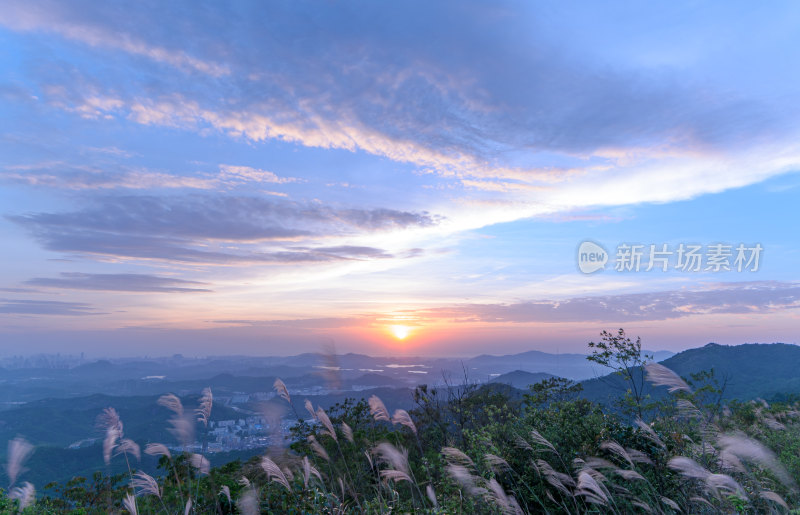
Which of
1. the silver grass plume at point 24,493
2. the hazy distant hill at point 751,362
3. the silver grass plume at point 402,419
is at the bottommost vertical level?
the hazy distant hill at point 751,362

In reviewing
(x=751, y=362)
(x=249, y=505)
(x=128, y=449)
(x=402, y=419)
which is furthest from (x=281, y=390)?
(x=751, y=362)

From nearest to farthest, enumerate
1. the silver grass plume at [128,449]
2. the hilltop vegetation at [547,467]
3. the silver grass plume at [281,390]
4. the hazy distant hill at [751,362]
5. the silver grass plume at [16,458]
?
the hilltop vegetation at [547,467] < the silver grass plume at [128,449] < the silver grass plume at [281,390] < the silver grass plume at [16,458] < the hazy distant hill at [751,362]

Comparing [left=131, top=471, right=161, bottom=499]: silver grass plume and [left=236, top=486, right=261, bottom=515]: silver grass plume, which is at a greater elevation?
[left=131, top=471, right=161, bottom=499]: silver grass plume

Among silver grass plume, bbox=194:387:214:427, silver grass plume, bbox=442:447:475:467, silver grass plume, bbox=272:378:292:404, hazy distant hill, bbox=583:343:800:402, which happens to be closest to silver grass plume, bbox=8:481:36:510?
silver grass plume, bbox=194:387:214:427

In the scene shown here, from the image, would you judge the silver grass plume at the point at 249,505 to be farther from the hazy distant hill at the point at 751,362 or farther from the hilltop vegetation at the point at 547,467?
the hazy distant hill at the point at 751,362

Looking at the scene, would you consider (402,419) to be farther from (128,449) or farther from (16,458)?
(16,458)

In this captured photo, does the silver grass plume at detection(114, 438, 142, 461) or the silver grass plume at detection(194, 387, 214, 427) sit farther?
the silver grass plume at detection(114, 438, 142, 461)

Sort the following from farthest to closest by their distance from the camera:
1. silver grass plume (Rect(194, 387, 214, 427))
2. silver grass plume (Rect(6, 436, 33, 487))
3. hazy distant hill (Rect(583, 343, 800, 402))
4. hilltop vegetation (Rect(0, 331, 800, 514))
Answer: hazy distant hill (Rect(583, 343, 800, 402))
silver grass plume (Rect(6, 436, 33, 487))
silver grass plume (Rect(194, 387, 214, 427))
hilltop vegetation (Rect(0, 331, 800, 514))

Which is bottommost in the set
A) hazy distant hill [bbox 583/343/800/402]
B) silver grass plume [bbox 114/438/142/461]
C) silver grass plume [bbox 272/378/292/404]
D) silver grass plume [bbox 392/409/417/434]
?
hazy distant hill [bbox 583/343/800/402]

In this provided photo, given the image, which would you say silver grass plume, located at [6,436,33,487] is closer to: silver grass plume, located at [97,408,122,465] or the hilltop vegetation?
the hilltop vegetation

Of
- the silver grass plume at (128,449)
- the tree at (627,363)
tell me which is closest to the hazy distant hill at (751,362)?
the tree at (627,363)

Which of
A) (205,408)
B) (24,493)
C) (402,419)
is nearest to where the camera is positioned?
(205,408)

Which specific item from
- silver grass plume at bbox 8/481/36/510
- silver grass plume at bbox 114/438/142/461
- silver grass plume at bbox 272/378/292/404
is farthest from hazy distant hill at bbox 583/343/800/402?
silver grass plume at bbox 8/481/36/510

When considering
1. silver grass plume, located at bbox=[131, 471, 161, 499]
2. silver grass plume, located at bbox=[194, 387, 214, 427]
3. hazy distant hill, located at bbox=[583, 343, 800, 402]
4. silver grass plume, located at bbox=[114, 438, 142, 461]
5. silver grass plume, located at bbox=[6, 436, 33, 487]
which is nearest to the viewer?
silver grass plume, located at bbox=[131, 471, 161, 499]
